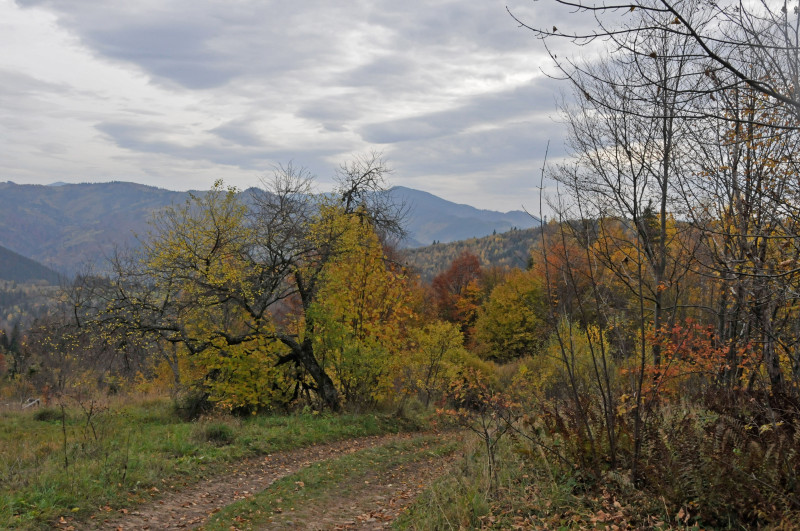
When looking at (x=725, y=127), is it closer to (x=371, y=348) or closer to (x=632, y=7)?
(x=632, y=7)

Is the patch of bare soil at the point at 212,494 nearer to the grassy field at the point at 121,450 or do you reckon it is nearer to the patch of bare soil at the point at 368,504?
the grassy field at the point at 121,450

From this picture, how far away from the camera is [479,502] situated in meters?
6.24

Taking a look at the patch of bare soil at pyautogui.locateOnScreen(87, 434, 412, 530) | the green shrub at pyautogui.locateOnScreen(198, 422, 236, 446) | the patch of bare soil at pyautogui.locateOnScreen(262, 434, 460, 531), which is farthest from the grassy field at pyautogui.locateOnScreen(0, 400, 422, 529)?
the patch of bare soil at pyautogui.locateOnScreen(262, 434, 460, 531)

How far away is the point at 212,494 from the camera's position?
8188mm

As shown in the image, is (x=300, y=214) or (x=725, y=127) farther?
(x=300, y=214)

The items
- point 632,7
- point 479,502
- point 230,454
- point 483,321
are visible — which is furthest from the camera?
point 483,321

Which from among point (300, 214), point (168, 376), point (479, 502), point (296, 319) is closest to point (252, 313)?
point (296, 319)

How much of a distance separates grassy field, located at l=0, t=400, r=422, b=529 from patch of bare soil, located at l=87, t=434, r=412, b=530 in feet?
0.78

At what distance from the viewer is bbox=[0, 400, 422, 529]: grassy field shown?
22.2 ft

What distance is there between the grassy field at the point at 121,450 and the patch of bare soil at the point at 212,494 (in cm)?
24

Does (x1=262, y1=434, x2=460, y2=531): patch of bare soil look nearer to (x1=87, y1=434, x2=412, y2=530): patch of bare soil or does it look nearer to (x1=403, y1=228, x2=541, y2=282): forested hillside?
(x1=87, y1=434, x2=412, y2=530): patch of bare soil

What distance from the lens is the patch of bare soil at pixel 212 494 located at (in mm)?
6727

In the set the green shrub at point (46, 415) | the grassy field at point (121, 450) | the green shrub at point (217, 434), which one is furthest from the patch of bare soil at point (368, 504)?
the green shrub at point (46, 415)

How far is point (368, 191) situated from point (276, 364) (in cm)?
805
